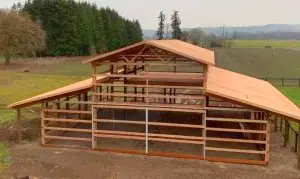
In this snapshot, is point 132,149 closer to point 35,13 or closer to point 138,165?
point 138,165

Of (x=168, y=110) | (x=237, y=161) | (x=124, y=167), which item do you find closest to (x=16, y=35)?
(x=168, y=110)

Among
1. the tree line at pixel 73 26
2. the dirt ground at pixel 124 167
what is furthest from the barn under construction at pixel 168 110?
the tree line at pixel 73 26

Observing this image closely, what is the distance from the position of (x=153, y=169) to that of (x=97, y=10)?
71.3 meters

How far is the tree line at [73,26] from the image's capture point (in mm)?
65250

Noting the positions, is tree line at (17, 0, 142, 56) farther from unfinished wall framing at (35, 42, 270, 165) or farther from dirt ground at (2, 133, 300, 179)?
dirt ground at (2, 133, 300, 179)

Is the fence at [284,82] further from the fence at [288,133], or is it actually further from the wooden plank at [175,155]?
the wooden plank at [175,155]

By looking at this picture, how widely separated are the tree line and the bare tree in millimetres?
7967

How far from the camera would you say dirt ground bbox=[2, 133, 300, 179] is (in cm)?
1321

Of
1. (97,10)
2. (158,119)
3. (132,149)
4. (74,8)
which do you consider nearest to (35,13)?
(74,8)

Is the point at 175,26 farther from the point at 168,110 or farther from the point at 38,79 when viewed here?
the point at 168,110

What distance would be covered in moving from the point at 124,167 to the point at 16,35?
1677 inches

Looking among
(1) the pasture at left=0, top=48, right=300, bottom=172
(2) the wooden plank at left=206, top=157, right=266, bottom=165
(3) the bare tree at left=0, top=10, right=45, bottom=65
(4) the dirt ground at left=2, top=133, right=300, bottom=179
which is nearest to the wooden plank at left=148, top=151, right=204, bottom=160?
(4) the dirt ground at left=2, top=133, right=300, bottom=179

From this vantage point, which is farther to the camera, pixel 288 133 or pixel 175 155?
pixel 288 133

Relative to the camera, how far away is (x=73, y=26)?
6688 centimetres
